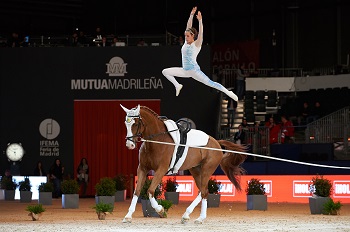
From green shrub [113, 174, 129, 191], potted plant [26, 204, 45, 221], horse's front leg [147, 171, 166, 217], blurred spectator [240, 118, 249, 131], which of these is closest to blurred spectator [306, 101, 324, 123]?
blurred spectator [240, 118, 249, 131]

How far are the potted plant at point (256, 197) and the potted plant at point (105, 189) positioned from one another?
154 inches

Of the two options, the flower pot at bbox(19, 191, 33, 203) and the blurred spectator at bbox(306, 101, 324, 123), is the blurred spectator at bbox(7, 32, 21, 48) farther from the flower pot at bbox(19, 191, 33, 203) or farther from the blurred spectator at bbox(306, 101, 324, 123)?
the blurred spectator at bbox(306, 101, 324, 123)

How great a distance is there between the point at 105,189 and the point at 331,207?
21.3 feet

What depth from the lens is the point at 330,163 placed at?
91.1ft

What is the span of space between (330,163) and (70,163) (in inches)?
448

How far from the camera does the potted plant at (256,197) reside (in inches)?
925

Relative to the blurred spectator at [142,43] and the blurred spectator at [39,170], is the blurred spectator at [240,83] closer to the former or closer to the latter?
the blurred spectator at [142,43]

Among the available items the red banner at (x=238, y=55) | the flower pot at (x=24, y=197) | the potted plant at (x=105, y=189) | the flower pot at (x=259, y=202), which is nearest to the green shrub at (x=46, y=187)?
the flower pot at (x=24, y=197)


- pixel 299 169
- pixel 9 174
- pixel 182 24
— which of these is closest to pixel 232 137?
pixel 299 169

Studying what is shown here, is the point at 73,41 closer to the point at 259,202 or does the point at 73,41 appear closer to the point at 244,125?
the point at 244,125

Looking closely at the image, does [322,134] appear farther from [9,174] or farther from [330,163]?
[9,174]

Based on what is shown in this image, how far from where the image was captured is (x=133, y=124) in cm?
1700

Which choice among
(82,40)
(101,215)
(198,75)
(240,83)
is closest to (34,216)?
(101,215)

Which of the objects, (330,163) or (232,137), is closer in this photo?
(330,163)
